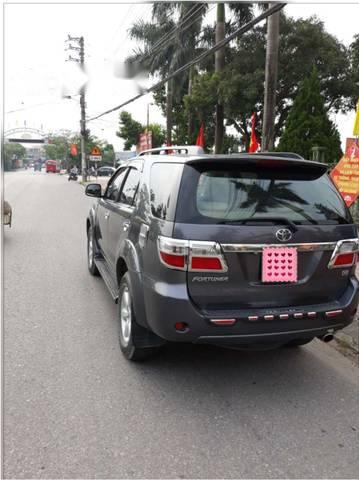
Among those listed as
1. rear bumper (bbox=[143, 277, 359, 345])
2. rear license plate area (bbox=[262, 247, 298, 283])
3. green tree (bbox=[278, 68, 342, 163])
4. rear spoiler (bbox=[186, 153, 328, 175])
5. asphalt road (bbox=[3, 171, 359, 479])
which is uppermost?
green tree (bbox=[278, 68, 342, 163])

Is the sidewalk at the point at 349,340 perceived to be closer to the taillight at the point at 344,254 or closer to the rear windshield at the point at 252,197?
the taillight at the point at 344,254

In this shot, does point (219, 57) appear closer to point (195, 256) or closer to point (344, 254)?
point (344, 254)

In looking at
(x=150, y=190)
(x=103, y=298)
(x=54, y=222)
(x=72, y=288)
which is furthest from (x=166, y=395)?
(x=54, y=222)

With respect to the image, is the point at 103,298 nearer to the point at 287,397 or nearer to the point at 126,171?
the point at 126,171

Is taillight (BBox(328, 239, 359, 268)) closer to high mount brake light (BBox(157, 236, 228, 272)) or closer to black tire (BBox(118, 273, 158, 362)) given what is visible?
high mount brake light (BBox(157, 236, 228, 272))

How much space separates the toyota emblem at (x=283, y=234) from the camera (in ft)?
9.75

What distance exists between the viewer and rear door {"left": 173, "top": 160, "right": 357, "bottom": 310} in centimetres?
291

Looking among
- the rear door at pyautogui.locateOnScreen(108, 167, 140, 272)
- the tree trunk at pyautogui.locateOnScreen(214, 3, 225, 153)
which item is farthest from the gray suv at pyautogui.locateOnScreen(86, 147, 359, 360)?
the tree trunk at pyautogui.locateOnScreen(214, 3, 225, 153)

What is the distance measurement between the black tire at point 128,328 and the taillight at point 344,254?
158 centimetres

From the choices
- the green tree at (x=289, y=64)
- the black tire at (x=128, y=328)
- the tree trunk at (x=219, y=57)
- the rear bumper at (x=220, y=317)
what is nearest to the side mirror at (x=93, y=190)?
the black tire at (x=128, y=328)

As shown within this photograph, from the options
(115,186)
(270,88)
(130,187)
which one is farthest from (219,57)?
(130,187)

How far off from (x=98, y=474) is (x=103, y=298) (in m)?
3.11

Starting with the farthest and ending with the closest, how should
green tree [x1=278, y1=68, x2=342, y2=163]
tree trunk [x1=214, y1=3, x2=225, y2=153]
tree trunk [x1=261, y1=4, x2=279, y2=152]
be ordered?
tree trunk [x1=214, y1=3, x2=225, y2=153] → green tree [x1=278, y1=68, x2=342, y2=163] → tree trunk [x1=261, y1=4, x2=279, y2=152]

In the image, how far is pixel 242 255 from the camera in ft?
9.59
